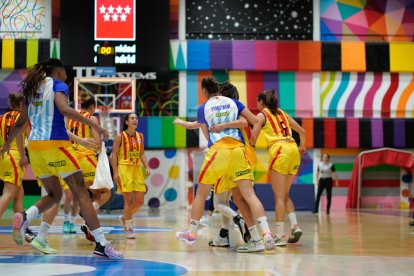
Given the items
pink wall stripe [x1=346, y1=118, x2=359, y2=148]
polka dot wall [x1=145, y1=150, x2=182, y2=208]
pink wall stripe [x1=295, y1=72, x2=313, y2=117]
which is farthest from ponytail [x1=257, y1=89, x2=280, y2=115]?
pink wall stripe [x1=346, y1=118, x2=359, y2=148]

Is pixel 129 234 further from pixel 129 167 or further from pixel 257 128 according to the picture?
pixel 257 128

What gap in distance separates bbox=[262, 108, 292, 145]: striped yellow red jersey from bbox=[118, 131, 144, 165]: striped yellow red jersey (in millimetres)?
2127

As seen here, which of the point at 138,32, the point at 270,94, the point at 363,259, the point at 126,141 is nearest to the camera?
the point at 363,259

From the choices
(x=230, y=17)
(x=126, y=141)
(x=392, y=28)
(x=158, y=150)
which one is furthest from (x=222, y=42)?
(x=126, y=141)

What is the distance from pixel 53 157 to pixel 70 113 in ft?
1.50

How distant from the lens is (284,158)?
6.77 m

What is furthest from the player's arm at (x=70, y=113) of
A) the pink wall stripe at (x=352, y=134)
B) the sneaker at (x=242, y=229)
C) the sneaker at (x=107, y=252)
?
the pink wall stripe at (x=352, y=134)

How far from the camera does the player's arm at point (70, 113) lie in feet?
16.4

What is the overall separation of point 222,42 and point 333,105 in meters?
4.62

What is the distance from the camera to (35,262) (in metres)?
4.90

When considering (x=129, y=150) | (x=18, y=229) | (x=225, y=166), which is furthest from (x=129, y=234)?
(x=18, y=229)

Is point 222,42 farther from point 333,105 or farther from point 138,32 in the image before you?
point 333,105

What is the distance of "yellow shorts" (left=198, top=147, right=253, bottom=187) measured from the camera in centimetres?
586

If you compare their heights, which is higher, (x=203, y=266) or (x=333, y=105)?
(x=333, y=105)
